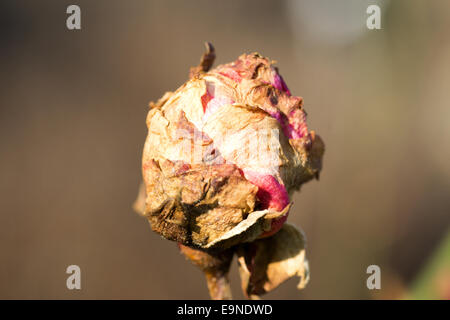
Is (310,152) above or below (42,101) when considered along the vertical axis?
below

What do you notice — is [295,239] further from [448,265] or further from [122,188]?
[122,188]

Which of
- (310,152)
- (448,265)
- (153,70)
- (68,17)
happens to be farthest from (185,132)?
(68,17)

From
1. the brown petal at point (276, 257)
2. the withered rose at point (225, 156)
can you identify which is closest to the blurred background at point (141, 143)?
the brown petal at point (276, 257)

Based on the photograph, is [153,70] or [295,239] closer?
[295,239]

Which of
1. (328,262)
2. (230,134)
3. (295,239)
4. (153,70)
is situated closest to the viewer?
(230,134)

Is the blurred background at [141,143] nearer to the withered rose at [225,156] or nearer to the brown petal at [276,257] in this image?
the brown petal at [276,257]

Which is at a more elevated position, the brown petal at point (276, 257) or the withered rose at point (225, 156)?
the withered rose at point (225, 156)

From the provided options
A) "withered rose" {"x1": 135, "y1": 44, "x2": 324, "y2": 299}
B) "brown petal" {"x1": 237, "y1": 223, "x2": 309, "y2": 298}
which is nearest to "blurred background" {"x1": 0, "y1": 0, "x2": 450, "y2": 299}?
"brown petal" {"x1": 237, "y1": 223, "x2": 309, "y2": 298}
